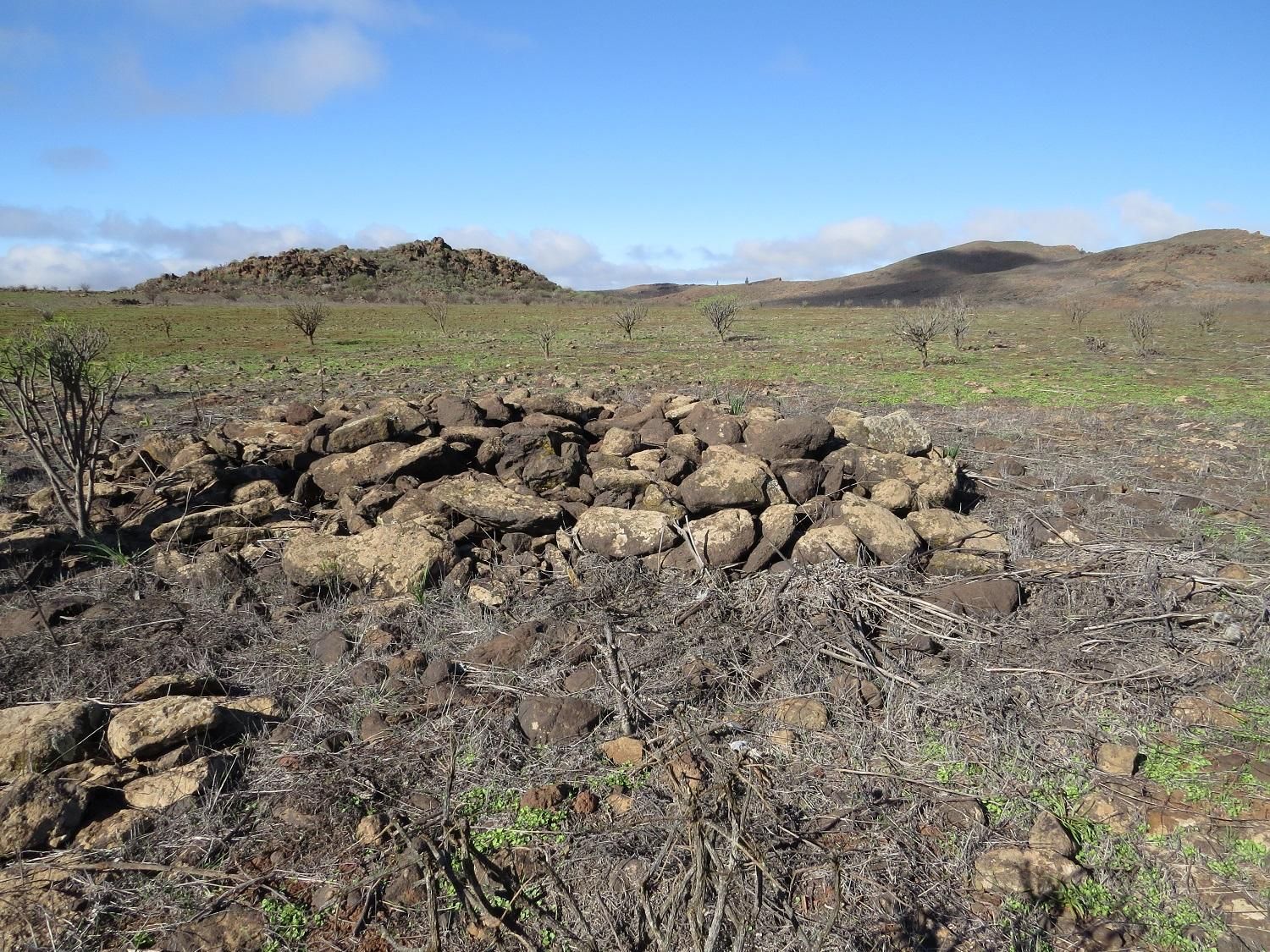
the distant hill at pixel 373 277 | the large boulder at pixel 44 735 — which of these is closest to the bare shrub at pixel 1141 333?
the large boulder at pixel 44 735

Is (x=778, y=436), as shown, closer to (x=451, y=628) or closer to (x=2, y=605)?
(x=451, y=628)

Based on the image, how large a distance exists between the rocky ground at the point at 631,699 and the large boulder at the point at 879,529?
27mm

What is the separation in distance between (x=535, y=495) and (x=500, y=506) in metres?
0.36

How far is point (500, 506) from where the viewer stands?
4.90 m

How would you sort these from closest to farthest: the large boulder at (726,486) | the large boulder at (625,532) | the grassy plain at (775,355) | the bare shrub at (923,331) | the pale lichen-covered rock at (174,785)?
the pale lichen-covered rock at (174,785)
the large boulder at (625,532)
the large boulder at (726,486)
the grassy plain at (775,355)
the bare shrub at (923,331)

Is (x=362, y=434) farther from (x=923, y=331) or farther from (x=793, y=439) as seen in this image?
(x=923, y=331)

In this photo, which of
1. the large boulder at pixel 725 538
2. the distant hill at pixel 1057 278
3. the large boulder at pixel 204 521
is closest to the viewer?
the large boulder at pixel 725 538

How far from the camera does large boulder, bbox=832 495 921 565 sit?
454 cm

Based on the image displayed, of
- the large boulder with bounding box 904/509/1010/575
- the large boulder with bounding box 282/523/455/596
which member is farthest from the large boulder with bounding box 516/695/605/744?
the large boulder with bounding box 904/509/1010/575

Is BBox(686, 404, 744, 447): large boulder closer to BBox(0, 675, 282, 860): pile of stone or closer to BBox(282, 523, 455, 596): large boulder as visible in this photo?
BBox(282, 523, 455, 596): large boulder

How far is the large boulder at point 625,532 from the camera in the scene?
4.67m

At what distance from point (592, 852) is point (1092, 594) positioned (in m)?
3.21

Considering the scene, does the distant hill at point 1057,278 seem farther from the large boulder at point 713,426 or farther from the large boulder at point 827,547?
the large boulder at point 827,547

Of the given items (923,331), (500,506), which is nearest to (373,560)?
(500,506)
